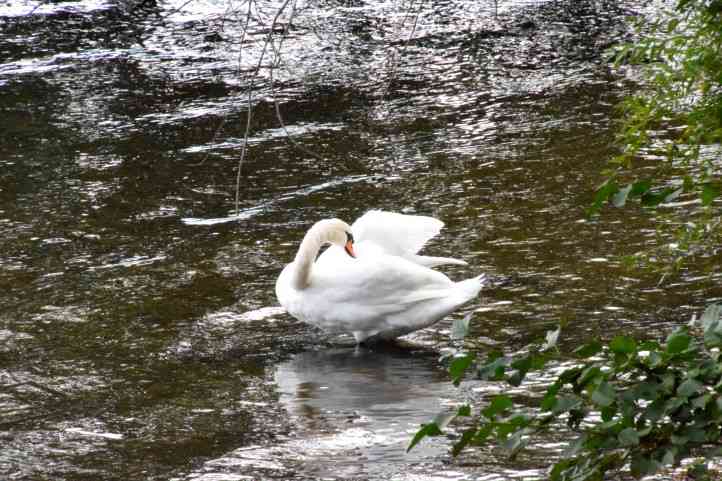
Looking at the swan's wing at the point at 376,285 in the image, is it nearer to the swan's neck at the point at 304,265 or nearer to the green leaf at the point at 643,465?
the swan's neck at the point at 304,265

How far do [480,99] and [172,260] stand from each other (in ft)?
14.0

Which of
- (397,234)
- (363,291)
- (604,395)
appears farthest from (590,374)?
(397,234)

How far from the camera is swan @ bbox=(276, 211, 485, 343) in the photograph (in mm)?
6547

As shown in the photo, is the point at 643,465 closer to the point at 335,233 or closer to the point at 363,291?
the point at 363,291

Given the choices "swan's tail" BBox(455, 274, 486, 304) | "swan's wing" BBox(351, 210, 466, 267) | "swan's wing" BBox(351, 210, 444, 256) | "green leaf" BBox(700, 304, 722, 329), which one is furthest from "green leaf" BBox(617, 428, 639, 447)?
"swan's wing" BBox(351, 210, 444, 256)

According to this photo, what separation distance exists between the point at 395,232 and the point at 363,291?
0.75 m

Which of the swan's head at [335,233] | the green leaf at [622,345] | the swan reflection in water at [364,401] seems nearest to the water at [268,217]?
the swan reflection in water at [364,401]

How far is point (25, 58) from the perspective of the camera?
13.0 meters

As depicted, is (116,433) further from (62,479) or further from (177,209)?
(177,209)

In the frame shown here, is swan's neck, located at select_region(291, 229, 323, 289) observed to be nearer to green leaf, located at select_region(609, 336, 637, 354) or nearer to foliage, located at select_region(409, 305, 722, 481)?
foliage, located at select_region(409, 305, 722, 481)

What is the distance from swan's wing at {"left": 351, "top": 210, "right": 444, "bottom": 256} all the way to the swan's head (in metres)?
0.31

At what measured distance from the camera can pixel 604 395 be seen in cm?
223

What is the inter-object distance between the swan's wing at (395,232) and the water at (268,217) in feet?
1.37

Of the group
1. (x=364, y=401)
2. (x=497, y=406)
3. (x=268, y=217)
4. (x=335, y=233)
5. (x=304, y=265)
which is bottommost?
(x=364, y=401)
